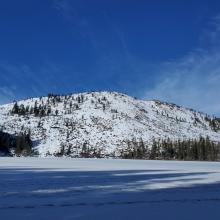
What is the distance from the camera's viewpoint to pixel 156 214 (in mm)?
11656

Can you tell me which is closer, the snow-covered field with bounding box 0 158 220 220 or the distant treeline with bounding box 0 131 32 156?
the snow-covered field with bounding box 0 158 220 220

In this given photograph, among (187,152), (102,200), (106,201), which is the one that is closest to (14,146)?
(187,152)

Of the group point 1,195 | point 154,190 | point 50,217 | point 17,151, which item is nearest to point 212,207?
point 154,190

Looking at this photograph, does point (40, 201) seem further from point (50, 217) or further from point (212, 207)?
point (212, 207)

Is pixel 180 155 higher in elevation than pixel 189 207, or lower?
higher

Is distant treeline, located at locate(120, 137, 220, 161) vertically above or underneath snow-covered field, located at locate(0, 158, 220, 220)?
above

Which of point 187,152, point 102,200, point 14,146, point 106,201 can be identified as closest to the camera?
point 106,201

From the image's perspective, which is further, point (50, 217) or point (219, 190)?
point (219, 190)

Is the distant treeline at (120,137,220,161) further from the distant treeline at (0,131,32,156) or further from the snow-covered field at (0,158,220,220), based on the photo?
the snow-covered field at (0,158,220,220)

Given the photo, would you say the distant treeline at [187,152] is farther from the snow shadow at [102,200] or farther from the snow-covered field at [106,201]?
the snow-covered field at [106,201]

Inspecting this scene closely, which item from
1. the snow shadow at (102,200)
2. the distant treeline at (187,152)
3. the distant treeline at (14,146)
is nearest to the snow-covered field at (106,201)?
the snow shadow at (102,200)

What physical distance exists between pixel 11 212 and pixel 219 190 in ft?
31.6

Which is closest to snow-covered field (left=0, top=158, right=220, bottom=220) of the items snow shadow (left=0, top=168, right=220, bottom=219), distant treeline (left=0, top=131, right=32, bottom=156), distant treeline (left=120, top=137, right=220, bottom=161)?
snow shadow (left=0, top=168, right=220, bottom=219)

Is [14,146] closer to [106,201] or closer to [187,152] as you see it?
[187,152]
